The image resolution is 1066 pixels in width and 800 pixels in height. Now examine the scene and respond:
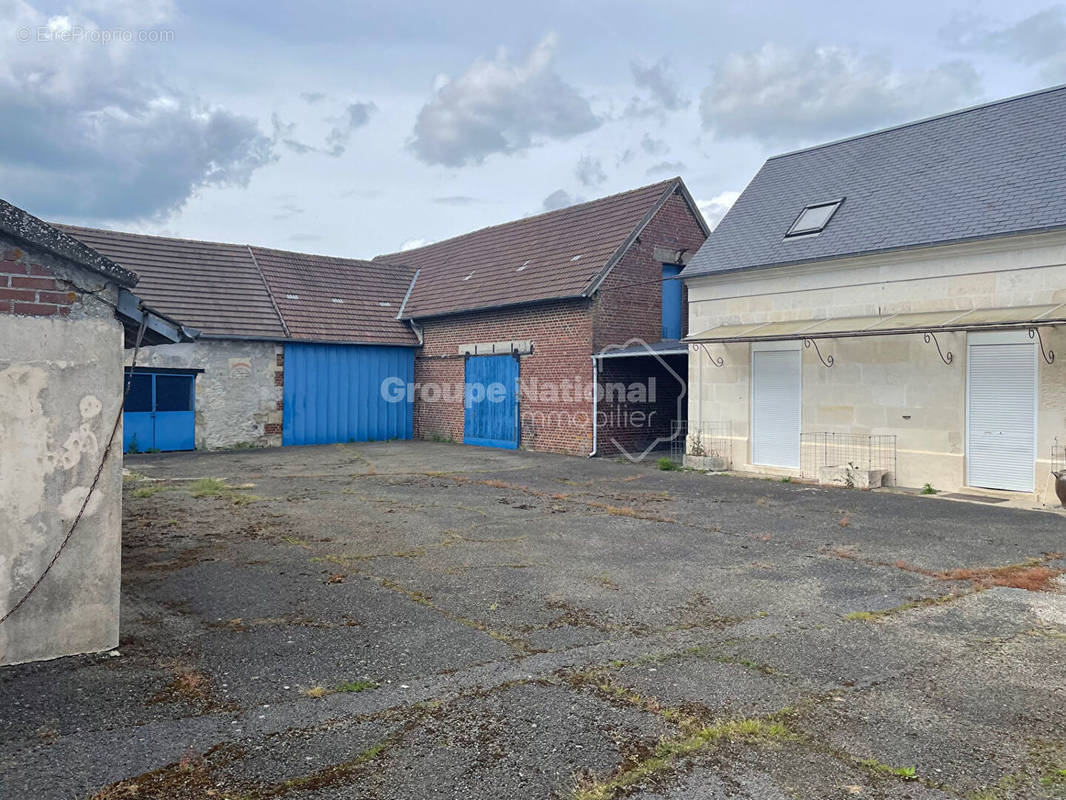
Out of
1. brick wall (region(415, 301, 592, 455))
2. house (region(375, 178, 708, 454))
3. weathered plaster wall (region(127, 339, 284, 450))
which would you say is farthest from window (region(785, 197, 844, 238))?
weathered plaster wall (region(127, 339, 284, 450))

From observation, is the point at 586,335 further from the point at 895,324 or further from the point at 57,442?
the point at 57,442

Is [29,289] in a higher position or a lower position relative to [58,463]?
higher

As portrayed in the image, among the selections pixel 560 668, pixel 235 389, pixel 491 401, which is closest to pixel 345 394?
pixel 235 389

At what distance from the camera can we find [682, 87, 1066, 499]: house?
11227mm

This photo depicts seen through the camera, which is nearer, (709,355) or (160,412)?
(709,355)

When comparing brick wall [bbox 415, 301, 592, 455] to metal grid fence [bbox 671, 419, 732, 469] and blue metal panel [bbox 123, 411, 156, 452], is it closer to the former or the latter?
metal grid fence [bbox 671, 419, 732, 469]

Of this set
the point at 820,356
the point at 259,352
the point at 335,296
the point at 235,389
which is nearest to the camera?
the point at 820,356

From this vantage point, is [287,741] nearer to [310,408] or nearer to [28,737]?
[28,737]

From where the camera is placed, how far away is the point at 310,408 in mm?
20281

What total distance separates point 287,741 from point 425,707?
2.34ft

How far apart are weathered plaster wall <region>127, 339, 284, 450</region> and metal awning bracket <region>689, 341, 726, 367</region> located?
10438 mm

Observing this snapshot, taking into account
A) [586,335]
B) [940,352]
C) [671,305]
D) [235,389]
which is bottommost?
[235,389]

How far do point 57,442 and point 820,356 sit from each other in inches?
474

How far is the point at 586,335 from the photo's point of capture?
1733cm
